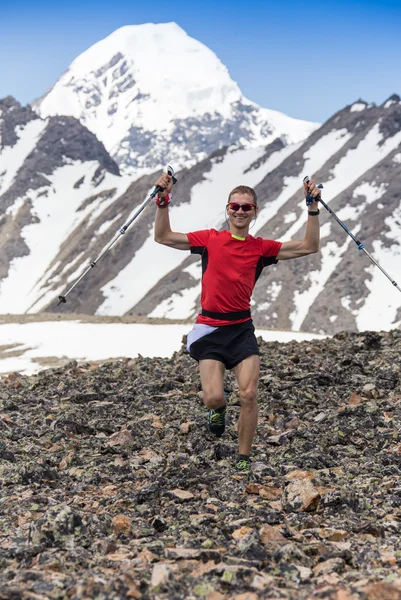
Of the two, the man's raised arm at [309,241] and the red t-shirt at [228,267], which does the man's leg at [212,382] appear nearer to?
the red t-shirt at [228,267]

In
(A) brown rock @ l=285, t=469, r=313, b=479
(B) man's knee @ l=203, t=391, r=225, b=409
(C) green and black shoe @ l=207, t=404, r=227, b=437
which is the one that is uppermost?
(B) man's knee @ l=203, t=391, r=225, b=409

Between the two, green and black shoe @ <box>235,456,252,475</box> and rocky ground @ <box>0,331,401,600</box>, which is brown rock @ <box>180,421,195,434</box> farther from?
green and black shoe @ <box>235,456,252,475</box>

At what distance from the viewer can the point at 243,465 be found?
9.36m

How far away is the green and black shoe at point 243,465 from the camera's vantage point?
9.22 m

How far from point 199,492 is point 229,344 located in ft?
7.27

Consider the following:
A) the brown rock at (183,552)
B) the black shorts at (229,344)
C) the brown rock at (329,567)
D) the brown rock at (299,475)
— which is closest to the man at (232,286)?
the black shorts at (229,344)

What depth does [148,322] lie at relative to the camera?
4744 cm

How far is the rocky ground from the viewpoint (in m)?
5.75

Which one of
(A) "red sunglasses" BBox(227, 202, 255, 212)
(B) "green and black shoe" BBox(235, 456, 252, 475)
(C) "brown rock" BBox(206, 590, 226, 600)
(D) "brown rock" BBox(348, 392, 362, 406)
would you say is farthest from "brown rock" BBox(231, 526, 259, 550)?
(D) "brown rock" BBox(348, 392, 362, 406)

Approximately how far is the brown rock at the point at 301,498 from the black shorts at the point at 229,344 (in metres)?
2.26

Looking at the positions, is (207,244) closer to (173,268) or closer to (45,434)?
(45,434)

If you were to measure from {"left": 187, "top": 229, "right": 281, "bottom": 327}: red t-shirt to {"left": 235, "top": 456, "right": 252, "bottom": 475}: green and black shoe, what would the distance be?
6.24 feet

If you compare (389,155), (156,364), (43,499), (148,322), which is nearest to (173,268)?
(389,155)

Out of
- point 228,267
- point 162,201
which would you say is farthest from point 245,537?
point 162,201
